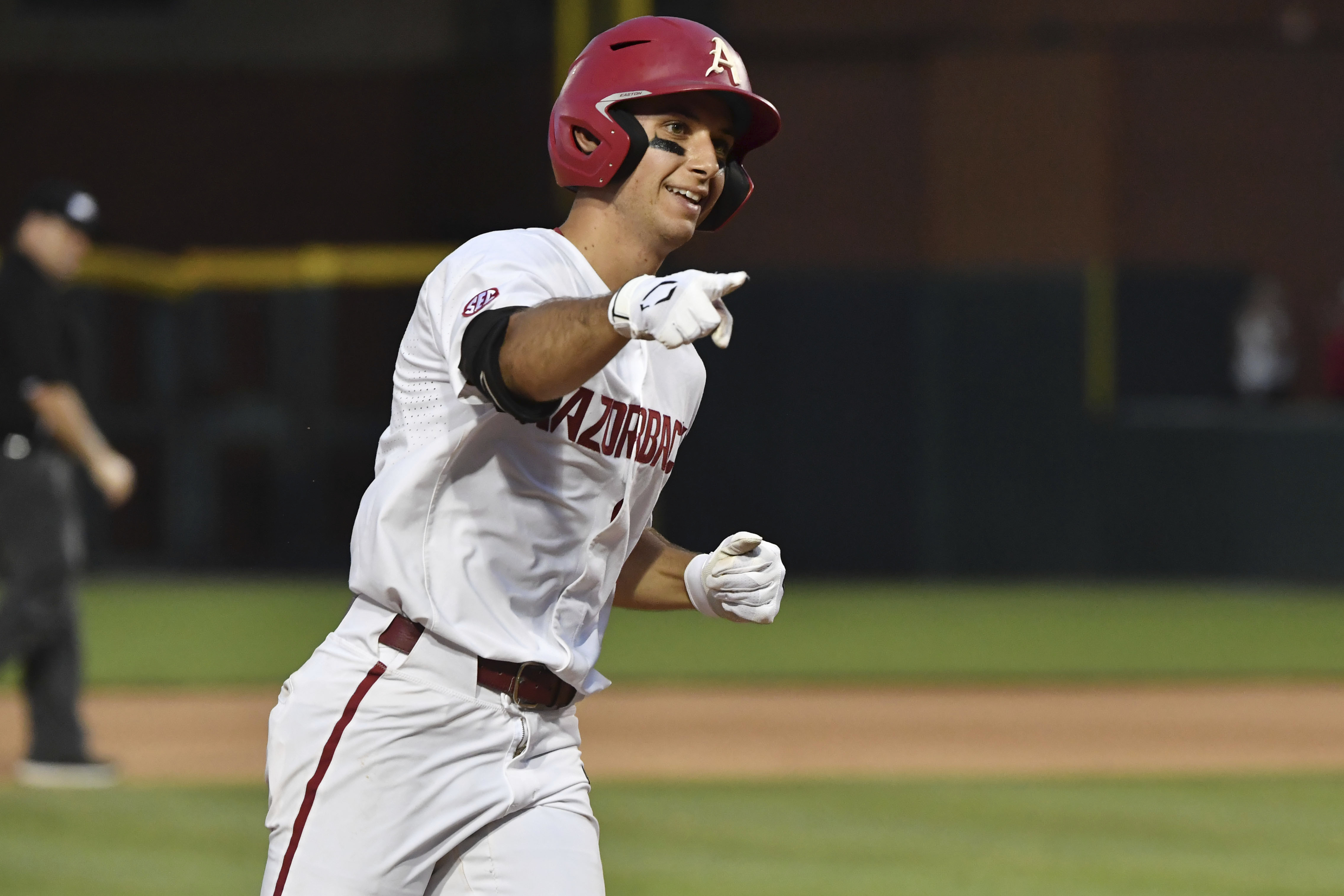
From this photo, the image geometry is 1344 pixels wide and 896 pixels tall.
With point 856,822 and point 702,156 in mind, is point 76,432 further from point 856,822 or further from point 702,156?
point 702,156

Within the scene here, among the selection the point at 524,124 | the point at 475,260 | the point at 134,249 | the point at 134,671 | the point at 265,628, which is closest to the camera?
the point at 475,260

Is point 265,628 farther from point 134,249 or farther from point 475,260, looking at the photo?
point 475,260

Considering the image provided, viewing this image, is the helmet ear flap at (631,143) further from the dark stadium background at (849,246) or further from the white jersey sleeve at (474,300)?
the dark stadium background at (849,246)

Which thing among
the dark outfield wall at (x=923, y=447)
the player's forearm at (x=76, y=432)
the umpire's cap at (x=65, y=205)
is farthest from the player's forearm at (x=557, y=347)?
the dark outfield wall at (x=923, y=447)

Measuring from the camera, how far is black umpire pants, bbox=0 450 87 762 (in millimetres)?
7395

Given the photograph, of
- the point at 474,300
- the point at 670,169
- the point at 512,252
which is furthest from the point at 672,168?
the point at 474,300

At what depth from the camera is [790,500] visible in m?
17.3

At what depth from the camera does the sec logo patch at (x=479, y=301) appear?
3006mm

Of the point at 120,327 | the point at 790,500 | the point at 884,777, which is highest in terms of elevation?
the point at 120,327

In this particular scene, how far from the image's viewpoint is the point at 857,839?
6.93 m

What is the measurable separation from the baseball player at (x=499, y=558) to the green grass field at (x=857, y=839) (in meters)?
2.76

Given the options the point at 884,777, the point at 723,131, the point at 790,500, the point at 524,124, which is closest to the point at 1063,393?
the point at 790,500

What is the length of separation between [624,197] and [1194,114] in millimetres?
23427

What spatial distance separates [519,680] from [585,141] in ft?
2.88
